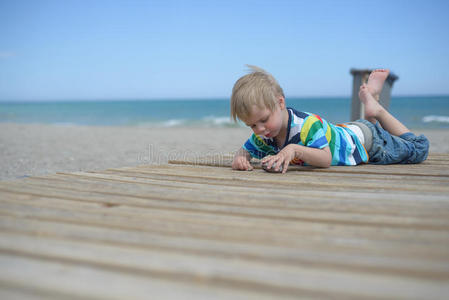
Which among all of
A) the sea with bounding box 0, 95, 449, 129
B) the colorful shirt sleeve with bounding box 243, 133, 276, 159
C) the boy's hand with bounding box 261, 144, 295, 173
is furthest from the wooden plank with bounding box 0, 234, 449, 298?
the sea with bounding box 0, 95, 449, 129

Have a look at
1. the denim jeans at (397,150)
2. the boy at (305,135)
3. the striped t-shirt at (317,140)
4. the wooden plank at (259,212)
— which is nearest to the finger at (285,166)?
the boy at (305,135)

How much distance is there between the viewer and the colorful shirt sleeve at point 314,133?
231cm

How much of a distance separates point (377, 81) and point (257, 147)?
1.45m

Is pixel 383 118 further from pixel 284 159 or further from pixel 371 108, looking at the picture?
pixel 284 159

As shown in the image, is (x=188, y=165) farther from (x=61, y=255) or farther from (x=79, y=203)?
(x=61, y=255)

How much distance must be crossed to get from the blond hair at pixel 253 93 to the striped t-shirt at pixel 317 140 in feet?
0.82

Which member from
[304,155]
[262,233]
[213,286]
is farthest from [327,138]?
[213,286]

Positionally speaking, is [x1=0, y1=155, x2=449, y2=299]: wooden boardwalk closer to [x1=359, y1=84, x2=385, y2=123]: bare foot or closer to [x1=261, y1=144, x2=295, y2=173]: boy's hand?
[x1=261, y1=144, x2=295, y2=173]: boy's hand

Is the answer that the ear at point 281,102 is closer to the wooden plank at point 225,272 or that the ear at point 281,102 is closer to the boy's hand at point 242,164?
the boy's hand at point 242,164

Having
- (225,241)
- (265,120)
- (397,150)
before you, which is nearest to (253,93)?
(265,120)

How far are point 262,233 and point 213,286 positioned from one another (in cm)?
34

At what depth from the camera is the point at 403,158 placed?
2.72 m

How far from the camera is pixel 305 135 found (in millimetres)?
2357

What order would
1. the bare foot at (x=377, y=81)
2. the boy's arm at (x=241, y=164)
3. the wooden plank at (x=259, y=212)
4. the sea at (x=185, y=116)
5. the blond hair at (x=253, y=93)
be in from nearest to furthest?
the wooden plank at (x=259, y=212)
the blond hair at (x=253, y=93)
the boy's arm at (x=241, y=164)
the bare foot at (x=377, y=81)
the sea at (x=185, y=116)
